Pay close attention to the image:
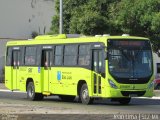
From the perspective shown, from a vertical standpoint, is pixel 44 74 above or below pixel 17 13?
below

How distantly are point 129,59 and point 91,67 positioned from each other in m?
1.71

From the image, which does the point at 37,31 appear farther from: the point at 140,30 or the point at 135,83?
the point at 135,83

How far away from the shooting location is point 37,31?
206 feet

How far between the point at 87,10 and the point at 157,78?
7996 mm

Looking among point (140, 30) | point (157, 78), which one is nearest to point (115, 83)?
point (140, 30)

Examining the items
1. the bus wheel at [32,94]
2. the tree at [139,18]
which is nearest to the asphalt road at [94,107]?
the bus wheel at [32,94]

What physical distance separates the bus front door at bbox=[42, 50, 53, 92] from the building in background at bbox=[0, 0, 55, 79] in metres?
29.9

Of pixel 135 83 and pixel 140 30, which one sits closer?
pixel 135 83

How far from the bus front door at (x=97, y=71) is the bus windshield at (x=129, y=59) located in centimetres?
59

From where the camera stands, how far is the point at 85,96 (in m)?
25.9

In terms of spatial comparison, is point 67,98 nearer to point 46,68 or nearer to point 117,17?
point 46,68

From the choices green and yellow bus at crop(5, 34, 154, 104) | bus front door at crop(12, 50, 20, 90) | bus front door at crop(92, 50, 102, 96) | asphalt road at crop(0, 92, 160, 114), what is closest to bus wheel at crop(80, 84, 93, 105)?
green and yellow bus at crop(5, 34, 154, 104)

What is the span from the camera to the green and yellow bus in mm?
24922

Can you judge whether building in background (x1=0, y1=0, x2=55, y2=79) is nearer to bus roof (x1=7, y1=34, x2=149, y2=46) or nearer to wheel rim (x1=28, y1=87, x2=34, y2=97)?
bus roof (x1=7, y1=34, x2=149, y2=46)
